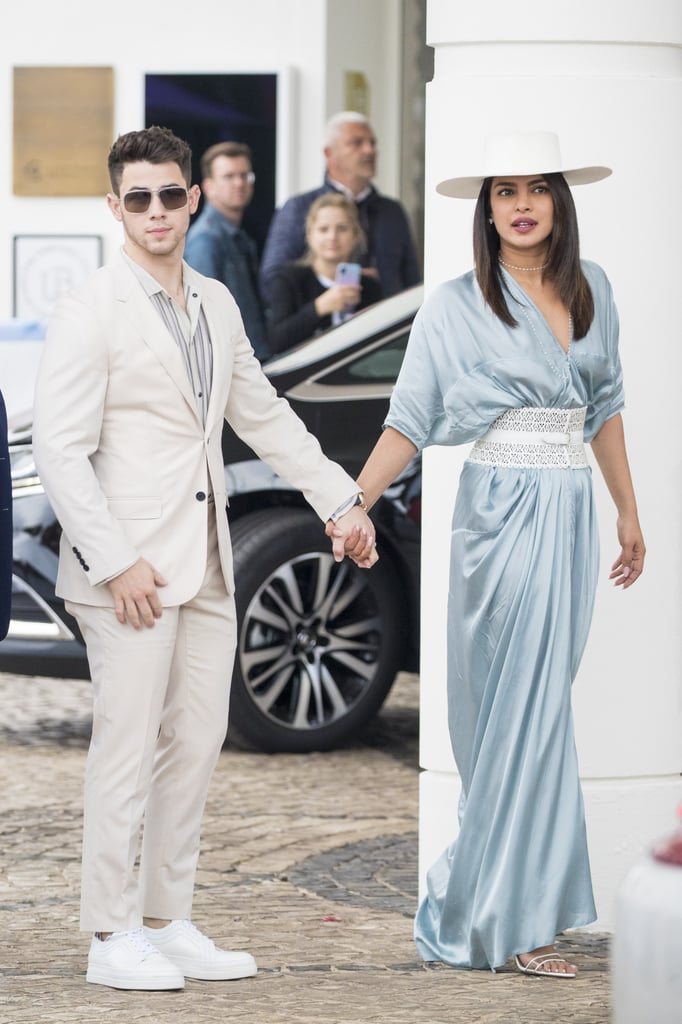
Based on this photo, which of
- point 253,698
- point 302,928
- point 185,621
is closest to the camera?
point 185,621

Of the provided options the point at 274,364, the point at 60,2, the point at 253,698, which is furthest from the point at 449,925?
the point at 60,2

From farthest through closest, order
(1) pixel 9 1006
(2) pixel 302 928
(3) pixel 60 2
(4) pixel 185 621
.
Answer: (3) pixel 60 2
(2) pixel 302 928
(4) pixel 185 621
(1) pixel 9 1006

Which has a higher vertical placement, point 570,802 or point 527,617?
point 527,617

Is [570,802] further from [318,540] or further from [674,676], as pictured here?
[318,540]

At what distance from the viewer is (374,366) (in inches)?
340

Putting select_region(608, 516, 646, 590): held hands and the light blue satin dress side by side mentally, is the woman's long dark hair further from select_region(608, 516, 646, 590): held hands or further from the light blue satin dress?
select_region(608, 516, 646, 590): held hands

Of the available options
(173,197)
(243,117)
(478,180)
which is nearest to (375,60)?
(243,117)

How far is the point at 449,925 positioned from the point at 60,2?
10.6 m

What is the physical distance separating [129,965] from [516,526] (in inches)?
57.1

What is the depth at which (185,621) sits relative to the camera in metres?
5.26

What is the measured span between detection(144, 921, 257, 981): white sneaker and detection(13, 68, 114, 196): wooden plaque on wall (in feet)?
32.9

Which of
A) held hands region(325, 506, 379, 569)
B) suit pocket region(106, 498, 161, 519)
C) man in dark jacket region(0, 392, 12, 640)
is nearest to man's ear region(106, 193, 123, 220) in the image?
man in dark jacket region(0, 392, 12, 640)

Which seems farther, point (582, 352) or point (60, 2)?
point (60, 2)

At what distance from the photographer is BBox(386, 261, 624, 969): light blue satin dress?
17.7 feet
